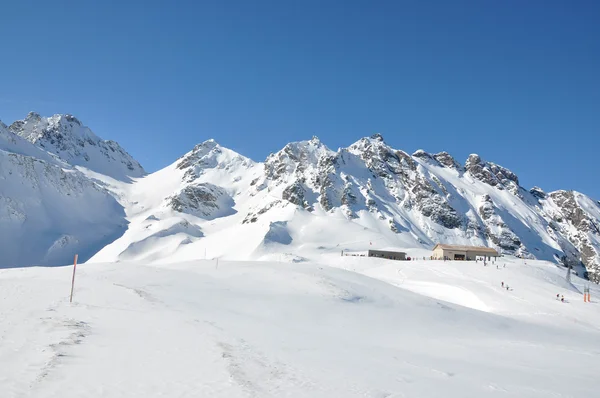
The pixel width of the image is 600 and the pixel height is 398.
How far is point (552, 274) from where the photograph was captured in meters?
54.9

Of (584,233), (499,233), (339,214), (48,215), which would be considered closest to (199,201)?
(48,215)

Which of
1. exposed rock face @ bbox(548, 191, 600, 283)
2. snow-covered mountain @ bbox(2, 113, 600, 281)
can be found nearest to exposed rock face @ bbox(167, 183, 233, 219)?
snow-covered mountain @ bbox(2, 113, 600, 281)

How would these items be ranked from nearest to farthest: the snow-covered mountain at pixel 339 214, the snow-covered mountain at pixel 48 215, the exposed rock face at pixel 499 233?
the snow-covered mountain at pixel 339 214, the snow-covered mountain at pixel 48 215, the exposed rock face at pixel 499 233

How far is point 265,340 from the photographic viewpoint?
14.8m

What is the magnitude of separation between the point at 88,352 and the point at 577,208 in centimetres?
23348

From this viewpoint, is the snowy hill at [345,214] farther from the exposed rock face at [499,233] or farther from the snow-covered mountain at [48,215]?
the snow-covered mountain at [48,215]

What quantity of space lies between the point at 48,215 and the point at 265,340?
129017mm

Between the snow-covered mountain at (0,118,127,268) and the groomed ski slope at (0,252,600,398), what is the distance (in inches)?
3448

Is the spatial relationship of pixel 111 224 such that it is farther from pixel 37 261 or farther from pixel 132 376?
pixel 132 376

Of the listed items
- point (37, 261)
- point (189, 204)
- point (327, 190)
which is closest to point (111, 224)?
point (189, 204)

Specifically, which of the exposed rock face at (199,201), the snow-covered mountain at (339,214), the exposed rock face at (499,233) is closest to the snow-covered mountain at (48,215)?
the snow-covered mountain at (339,214)

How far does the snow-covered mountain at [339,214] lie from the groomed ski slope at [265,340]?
1793 inches

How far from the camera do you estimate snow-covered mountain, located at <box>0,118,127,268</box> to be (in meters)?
105

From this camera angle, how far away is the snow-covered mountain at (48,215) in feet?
345
